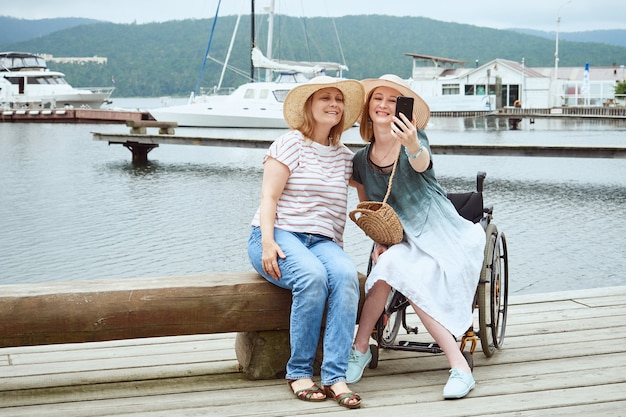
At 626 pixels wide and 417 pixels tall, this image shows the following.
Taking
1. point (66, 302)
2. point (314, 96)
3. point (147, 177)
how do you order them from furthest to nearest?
point (147, 177) < point (314, 96) < point (66, 302)

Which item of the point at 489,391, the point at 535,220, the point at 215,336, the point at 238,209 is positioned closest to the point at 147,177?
the point at 238,209

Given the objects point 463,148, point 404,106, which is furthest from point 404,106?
point 463,148

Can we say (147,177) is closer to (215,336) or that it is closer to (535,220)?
(535,220)

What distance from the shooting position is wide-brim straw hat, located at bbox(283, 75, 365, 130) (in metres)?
3.24

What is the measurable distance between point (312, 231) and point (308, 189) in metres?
0.16

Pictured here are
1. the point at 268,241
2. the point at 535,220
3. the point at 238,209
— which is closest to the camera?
the point at 268,241

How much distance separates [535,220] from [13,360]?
9009 millimetres

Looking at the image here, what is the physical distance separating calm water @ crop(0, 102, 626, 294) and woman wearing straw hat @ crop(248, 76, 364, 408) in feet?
15.9

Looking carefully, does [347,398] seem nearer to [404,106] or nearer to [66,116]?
[404,106]

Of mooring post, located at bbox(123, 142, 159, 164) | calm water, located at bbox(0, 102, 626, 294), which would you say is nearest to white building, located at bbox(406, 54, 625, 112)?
calm water, located at bbox(0, 102, 626, 294)

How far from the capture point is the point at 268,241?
10.0ft

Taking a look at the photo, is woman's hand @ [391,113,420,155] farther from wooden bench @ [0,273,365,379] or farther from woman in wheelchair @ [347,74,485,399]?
wooden bench @ [0,273,365,379]

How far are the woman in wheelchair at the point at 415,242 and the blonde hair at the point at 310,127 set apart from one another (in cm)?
11

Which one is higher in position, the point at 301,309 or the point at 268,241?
the point at 268,241
